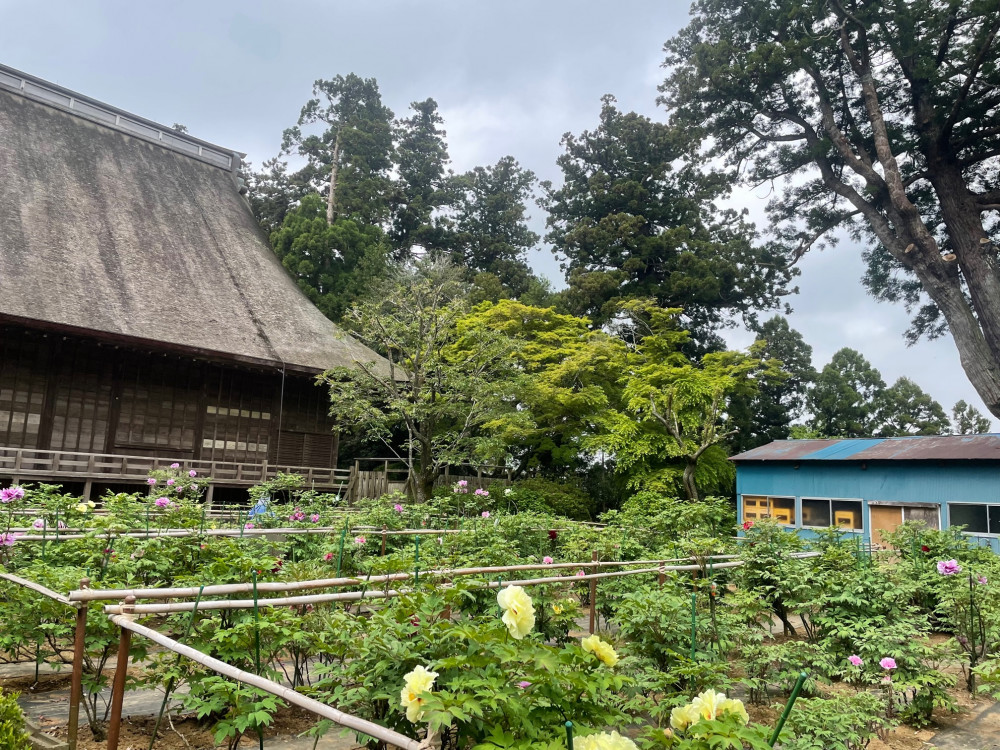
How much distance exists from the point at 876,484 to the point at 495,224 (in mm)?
21351

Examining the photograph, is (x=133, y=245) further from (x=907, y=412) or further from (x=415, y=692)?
(x=907, y=412)

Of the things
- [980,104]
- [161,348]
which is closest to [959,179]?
[980,104]

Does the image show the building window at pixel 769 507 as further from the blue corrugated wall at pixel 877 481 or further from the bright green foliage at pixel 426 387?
the bright green foliage at pixel 426 387

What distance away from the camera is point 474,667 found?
6.56ft

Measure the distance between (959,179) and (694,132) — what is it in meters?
6.54

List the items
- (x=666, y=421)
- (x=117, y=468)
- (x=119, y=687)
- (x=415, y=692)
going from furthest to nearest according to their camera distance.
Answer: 1. (x=666, y=421)
2. (x=117, y=468)
3. (x=119, y=687)
4. (x=415, y=692)

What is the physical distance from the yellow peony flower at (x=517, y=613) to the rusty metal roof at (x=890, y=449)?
1288 centimetres

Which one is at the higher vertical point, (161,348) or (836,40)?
(836,40)

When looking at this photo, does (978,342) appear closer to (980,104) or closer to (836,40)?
(980,104)

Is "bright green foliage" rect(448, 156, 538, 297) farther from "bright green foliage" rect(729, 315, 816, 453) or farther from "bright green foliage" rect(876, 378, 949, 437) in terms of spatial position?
"bright green foliage" rect(876, 378, 949, 437)

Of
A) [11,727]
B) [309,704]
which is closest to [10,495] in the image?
[11,727]

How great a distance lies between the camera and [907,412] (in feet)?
113

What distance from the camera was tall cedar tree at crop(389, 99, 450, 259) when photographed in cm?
2944

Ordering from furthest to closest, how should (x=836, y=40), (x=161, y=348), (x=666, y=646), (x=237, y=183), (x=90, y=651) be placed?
(x=237, y=183) < (x=836, y=40) < (x=161, y=348) < (x=666, y=646) < (x=90, y=651)
